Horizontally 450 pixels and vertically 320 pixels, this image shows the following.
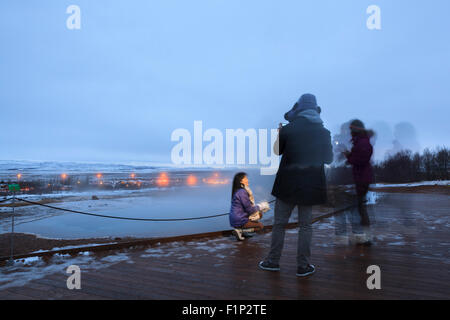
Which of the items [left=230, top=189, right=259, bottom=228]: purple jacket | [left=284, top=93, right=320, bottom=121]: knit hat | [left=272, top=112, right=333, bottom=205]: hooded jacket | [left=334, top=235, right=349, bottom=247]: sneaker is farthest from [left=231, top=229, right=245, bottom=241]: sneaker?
[left=284, top=93, right=320, bottom=121]: knit hat

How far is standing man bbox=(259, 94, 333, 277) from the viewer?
3105 millimetres

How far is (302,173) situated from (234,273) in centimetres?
140

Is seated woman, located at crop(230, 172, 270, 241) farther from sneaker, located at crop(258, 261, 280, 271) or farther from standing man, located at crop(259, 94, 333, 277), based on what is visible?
standing man, located at crop(259, 94, 333, 277)

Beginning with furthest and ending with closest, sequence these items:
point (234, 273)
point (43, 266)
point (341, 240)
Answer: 1. point (341, 240)
2. point (43, 266)
3. point (234, 273)

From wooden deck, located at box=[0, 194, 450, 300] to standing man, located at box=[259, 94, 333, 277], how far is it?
1.07 ft

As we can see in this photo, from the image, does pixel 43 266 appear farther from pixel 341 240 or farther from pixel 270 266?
pixel 341 240

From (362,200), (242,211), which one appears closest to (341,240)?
(362,200)

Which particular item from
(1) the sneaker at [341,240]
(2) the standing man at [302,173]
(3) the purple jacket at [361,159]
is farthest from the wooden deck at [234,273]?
(3) the purple jacket at [361,159]

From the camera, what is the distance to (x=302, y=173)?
312 centimetres

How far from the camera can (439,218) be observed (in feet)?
24.4

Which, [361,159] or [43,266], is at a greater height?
[361,159]

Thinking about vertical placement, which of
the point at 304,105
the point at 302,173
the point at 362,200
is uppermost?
the point at 304,105
